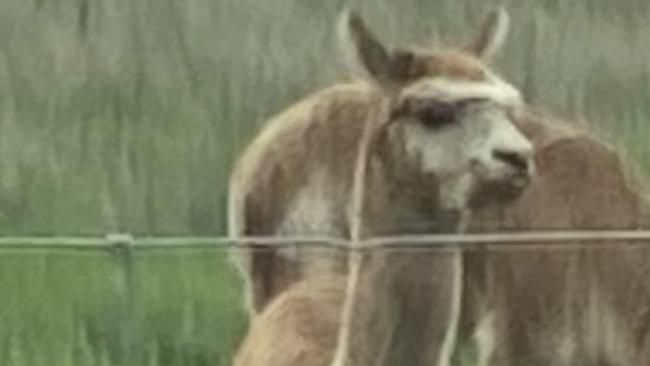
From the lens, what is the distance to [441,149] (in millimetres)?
8719

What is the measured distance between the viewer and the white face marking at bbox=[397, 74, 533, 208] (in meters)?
8.58

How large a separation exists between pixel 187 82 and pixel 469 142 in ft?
12.7

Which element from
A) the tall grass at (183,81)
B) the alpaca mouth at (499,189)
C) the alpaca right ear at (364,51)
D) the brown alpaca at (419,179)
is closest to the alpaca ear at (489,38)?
the brown alpaca at (419,179)

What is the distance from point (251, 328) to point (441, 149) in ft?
2.85

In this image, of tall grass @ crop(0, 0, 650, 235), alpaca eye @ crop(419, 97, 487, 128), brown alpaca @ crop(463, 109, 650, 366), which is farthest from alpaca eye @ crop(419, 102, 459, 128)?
tall grass @ crop(0, 0, 650, 235)

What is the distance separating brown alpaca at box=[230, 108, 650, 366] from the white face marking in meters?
0.67

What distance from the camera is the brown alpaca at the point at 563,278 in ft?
31.6

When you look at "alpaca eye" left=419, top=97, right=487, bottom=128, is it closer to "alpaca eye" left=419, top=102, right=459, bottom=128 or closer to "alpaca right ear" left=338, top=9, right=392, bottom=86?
"alpaca eye" left=419, top=102, right=459, bottom=128

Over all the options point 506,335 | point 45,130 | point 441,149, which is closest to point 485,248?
point 506,335

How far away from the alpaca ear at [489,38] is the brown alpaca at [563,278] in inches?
15.7

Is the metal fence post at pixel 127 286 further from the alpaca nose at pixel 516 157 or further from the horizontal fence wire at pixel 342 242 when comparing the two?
the alpaca nose at pixel 516 157

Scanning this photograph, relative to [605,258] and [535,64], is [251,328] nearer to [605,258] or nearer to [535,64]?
[605,258]

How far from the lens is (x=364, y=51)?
9.05 meters

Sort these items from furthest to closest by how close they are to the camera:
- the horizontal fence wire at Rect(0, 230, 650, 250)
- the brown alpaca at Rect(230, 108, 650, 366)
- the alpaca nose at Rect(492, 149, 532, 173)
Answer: the brown alpaca at Rect(230, 108, 650, 366) → the alpaca nose at Rect(492, 149, 532, 173) → the horizontal fence wire at Rect(0, 230, 650, 250)
